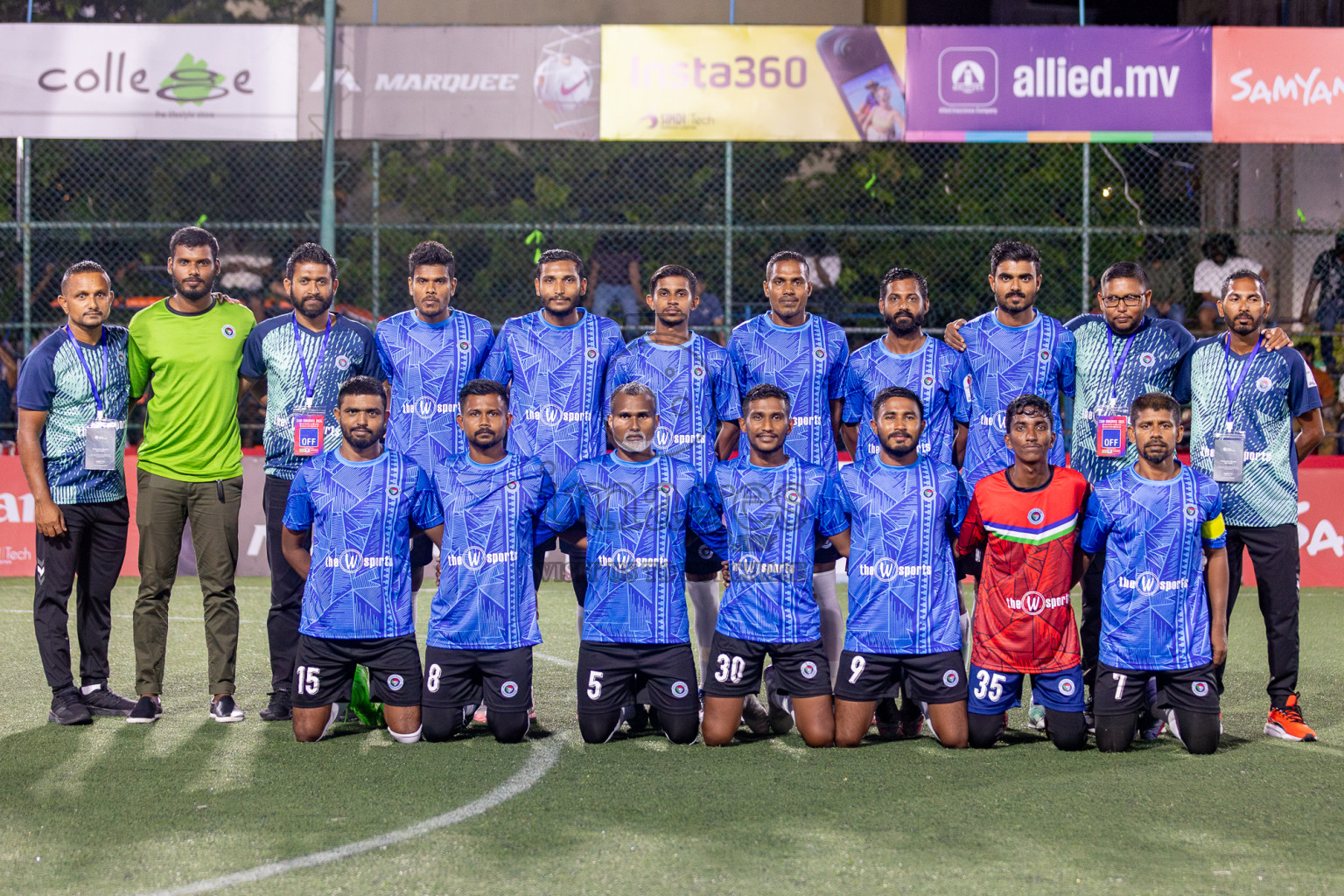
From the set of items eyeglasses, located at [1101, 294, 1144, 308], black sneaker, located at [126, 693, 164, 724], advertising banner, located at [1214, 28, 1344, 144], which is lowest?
black sneaker, located at [126, 693, 164, 724]

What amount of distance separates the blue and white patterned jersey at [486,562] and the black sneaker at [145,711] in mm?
1305

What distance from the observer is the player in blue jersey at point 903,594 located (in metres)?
5.48

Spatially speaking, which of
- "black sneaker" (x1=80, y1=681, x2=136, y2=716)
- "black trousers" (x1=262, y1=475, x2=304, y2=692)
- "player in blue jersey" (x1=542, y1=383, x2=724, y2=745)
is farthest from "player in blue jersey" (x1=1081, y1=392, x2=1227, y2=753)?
"black sneaker" (x1=80, y1=681, x2=136, y2=716)

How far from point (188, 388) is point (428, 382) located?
40.2 inches

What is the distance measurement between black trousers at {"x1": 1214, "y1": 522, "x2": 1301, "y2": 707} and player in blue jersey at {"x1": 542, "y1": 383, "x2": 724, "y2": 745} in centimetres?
231

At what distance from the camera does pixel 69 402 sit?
5.98 meters

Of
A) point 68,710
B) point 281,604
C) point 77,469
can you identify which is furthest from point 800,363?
point 68,710

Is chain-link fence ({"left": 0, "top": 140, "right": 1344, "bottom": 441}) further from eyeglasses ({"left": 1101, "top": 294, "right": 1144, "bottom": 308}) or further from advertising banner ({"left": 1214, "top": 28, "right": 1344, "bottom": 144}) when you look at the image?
eyeglasses ({"left": 1101, "top": 294, "right": 1144, "bottom": 308})

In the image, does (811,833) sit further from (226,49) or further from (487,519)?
(226,49)

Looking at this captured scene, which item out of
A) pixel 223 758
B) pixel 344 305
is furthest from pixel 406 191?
pixel 223 758

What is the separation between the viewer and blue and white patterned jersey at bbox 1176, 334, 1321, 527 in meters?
5.89

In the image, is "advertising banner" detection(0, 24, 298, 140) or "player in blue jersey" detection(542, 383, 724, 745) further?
"advertising banner" detection(0, 24, 298, 140)

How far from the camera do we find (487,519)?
5574mm

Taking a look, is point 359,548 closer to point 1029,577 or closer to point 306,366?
point 306,366
